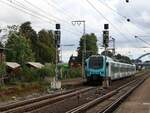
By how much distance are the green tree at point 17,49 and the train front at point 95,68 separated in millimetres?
53882

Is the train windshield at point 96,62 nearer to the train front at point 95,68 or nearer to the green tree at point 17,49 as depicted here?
the train front at point 95,68

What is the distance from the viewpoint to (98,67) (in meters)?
54.5

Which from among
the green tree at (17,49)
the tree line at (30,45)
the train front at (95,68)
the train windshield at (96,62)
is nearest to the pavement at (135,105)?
the train front at (95,68)

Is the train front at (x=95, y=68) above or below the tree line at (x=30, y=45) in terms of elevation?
below

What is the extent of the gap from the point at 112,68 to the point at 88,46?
88.6 m

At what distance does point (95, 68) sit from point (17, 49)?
61529mm

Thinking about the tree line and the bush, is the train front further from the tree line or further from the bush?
the tree line

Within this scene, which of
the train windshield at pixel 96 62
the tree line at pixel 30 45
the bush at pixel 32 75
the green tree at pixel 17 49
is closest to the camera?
the train windshield at pixel 96 62

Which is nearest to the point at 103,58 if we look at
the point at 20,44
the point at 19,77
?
the point at 19,77

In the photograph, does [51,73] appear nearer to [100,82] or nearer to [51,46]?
[100,82]

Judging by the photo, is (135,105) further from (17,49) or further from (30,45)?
(30,45)

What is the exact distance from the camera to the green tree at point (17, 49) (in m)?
110

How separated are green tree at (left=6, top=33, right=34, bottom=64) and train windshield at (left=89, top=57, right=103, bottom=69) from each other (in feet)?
177

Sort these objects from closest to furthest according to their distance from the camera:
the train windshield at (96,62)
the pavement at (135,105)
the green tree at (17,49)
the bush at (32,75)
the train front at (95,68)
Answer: the pavement at (135,105), the train front at (95,68), the train windshield at (96,62), the bush at (32,75), the green tree at (17,49)
